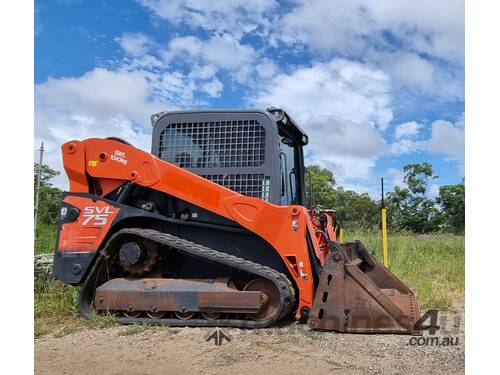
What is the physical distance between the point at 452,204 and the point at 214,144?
13799 mm

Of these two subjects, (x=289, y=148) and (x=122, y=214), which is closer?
(x=122, y=214)

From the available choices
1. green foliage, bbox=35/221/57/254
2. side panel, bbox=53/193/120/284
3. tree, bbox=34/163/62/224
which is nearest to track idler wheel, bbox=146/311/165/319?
side panel, bbox=53/193/120/284

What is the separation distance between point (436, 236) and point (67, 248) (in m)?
9.89

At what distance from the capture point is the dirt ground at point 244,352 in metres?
4.03

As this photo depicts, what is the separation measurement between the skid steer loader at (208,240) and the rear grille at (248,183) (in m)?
0.01

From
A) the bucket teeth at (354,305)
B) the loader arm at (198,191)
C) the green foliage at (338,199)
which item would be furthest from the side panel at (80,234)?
the green foliage at (338,199)

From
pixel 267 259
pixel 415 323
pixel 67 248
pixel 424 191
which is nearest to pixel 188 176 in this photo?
pixel 267 259

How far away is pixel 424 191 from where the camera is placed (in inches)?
700

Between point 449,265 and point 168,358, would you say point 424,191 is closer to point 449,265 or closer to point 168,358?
point 449,265

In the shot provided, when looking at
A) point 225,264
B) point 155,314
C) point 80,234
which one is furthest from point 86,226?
point 225,264

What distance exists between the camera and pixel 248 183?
6.01 metres

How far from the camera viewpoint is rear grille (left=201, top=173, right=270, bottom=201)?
5.96 meters

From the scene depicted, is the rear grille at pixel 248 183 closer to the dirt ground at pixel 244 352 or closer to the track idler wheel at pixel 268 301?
the track idler wheel at pixel 268 301

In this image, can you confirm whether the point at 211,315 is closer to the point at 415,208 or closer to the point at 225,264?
the point at 225,264
